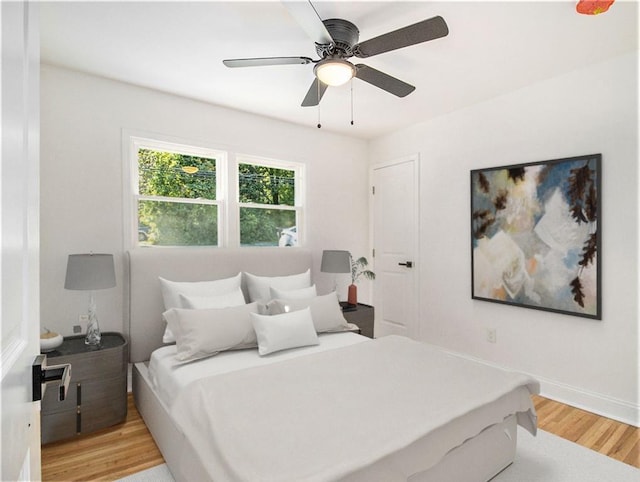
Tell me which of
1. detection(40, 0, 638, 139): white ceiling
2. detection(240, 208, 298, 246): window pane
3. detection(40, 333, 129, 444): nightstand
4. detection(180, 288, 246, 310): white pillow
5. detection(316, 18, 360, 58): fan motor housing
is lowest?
detection(40, 333, 129, 444): nightstand

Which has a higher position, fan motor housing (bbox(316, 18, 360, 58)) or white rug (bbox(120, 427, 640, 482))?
fan motor housing (bbox(316, 18, 360, 58))

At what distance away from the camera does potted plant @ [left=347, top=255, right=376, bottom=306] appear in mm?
4043

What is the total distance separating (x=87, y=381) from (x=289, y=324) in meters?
1.43

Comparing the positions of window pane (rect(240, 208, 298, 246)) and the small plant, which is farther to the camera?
the small plant

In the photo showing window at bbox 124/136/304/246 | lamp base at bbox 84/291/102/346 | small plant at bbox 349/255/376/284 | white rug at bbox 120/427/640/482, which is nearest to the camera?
white rug at bbox 120/427/640/482

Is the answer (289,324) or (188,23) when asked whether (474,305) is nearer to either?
(289,324)

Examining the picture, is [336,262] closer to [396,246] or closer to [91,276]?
[396,246]

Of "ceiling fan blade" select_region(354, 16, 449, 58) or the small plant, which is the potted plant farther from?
"ceiling fan blade" select_region(354, 16, 449, 58)

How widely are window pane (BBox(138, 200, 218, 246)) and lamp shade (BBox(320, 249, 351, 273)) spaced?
1.19 metres

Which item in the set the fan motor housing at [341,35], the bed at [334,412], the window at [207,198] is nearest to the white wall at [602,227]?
the bed at [334,412]

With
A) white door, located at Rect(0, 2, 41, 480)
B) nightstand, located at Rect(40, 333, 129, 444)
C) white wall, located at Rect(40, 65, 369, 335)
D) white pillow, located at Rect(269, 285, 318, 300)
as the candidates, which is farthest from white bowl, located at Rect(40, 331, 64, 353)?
white door, located at Rect(0, 2, 41, 480)

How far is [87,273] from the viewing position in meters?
2.53

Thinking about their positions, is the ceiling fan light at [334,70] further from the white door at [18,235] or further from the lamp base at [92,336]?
the lamp base at [92,336]

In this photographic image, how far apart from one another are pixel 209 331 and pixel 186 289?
661 mm
